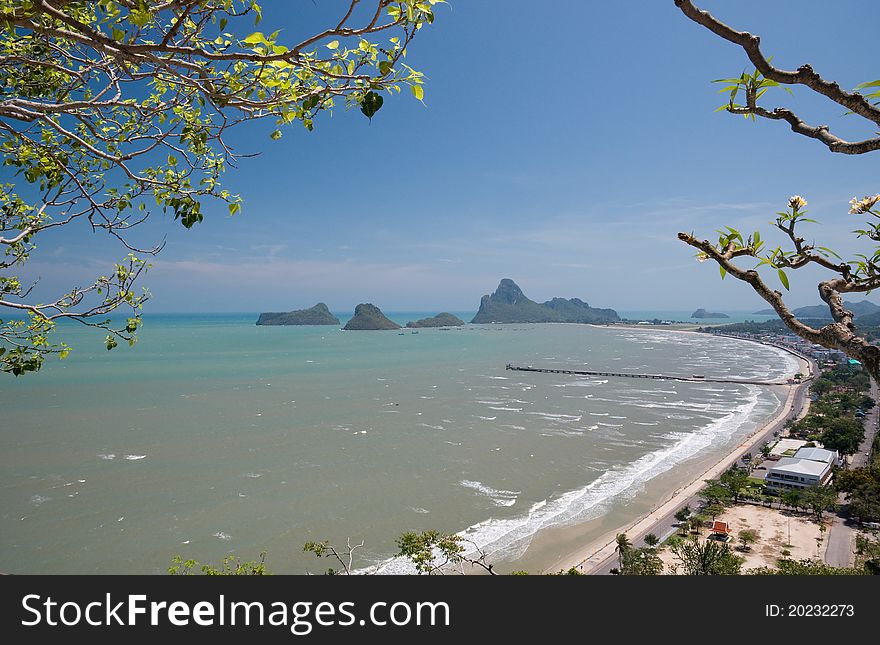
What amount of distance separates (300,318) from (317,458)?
593 feet

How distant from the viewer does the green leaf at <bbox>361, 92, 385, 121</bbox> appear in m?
2.37

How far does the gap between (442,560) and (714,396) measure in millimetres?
38463

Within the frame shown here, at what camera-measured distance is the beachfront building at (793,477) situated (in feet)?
71.4

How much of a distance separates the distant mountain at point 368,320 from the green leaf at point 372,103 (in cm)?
15641

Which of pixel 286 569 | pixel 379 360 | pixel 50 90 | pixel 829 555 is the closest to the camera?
pixel 50 90

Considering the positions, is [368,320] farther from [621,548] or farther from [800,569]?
[800,569]

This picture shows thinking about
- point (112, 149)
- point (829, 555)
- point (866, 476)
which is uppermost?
point (112, 149)

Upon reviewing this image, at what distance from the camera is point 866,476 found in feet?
66.6

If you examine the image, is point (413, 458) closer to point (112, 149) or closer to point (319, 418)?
point (319, 418)

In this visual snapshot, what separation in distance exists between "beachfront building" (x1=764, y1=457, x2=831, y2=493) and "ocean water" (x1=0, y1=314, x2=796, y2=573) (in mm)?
3841

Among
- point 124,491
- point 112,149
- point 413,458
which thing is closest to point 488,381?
point 413,458

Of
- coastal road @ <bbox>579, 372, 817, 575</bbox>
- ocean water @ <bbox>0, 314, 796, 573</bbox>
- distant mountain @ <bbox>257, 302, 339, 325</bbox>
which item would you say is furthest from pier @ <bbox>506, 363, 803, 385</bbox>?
distant mountain @ <bbox>257, 302, 339, 325</bbox>

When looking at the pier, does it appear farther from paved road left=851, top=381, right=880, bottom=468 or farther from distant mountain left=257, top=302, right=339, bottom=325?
distant mountain left=257, top=302, right=339, bottom=325

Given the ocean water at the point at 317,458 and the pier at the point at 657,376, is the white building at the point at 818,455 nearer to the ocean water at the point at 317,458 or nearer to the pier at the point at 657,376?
the ocean water at the point at 317,458
